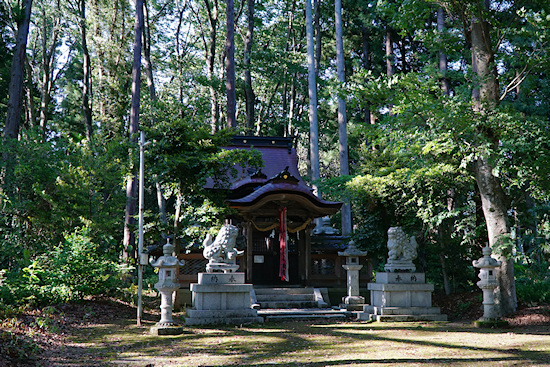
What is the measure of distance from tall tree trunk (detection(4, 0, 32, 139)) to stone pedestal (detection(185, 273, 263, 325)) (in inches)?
351

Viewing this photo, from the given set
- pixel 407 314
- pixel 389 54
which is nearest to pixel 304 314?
pixel 407 314

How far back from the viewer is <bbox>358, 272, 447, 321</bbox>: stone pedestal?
11.5 metres

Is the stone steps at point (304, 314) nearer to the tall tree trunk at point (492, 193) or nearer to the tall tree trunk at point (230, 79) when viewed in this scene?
A: the tall tree trunk at point (492, 193)

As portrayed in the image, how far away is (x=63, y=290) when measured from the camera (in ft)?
37.6

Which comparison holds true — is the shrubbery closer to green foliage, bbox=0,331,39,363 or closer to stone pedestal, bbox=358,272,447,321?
green foliage, bbox=0,331,39,363

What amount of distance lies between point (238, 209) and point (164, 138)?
3443mm

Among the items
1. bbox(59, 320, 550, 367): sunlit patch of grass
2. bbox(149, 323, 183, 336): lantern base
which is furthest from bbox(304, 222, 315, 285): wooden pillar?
bbox(149, 323, 183, 336): lantern base

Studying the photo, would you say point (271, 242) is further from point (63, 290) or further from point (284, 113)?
point (284, 113)

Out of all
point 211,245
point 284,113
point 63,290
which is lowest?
point 63,290

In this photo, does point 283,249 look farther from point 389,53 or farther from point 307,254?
point 389,53

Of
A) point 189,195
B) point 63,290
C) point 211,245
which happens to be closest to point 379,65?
point 189,195

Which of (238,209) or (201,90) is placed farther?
(201,90)

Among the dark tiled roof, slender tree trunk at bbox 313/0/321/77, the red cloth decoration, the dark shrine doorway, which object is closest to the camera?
the dark tiled roof

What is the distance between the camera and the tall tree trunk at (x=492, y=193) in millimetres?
10828
